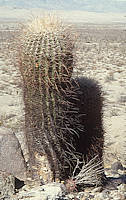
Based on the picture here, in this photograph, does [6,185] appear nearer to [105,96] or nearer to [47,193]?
[47,193]

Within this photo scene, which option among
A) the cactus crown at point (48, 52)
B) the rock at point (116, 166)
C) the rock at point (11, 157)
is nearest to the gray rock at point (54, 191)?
the cactus crown at point (48, 52)

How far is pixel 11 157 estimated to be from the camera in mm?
4613

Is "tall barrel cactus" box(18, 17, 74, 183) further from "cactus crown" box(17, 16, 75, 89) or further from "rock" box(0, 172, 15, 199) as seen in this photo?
"rock" box(0, 172, 15, 199)

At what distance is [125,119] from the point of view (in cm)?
834

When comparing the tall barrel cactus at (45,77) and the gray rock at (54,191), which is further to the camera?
the tall barrel cactus at (45,77)

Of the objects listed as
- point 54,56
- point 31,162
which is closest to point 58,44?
point 54,56

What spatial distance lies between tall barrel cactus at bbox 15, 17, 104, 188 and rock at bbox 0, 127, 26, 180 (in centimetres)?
34

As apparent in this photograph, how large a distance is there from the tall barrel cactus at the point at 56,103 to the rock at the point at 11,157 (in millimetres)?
342

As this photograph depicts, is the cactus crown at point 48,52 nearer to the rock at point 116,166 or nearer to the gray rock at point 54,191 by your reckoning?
the gray rock at point 54,191

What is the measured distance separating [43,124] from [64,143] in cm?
41

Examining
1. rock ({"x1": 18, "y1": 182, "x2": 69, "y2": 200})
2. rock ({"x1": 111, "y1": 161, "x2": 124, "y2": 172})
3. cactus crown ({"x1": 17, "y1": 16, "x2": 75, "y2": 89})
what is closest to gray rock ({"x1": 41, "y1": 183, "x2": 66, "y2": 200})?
rock ({"x1": 18, "y1": 182, "x2": 69, "y2": 200})

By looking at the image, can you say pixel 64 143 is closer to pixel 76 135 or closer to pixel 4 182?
pixel 76 135

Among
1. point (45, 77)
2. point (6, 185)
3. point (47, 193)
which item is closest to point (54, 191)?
point (47, 193)

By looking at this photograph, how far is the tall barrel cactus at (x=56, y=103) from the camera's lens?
3.67 metres
